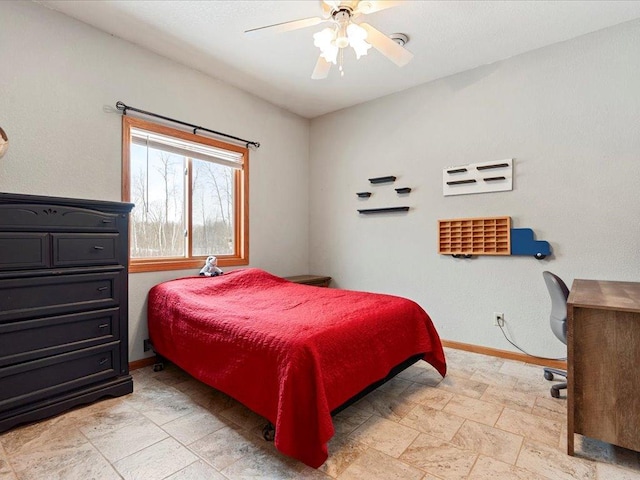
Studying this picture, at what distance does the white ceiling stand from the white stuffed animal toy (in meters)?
1.90

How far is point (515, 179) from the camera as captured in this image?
299 centimetres

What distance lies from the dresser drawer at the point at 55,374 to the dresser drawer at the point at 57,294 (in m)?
0.28

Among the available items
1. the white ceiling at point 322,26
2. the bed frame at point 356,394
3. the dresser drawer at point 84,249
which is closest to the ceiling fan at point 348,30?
the white ceiling at point 322,26

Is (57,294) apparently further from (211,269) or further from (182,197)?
(182,197)

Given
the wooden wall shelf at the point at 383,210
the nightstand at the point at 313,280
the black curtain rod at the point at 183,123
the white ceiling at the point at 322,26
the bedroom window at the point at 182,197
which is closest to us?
the white ceiling at the point at 322,26

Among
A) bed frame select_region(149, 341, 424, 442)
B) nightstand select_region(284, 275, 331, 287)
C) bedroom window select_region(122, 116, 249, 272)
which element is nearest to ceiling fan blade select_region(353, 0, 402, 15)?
bedroom window select_region(122, 116, 249, 272)

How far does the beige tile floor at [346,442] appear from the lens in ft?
5.09

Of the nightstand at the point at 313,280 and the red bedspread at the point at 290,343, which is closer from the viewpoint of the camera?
the red bedspread at the point at 290,343

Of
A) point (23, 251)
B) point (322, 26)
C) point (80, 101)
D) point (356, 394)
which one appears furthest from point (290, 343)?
point (80, 101)

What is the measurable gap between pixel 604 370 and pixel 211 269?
9.76 ft

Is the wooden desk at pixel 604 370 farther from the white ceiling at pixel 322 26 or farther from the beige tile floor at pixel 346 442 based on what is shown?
the white ceiling at pixel 322 26

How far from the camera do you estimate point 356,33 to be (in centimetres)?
201

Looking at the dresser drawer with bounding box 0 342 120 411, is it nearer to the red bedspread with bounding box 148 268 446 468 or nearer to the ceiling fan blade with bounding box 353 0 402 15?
the red bedspread with bounding box 148 268 446 468

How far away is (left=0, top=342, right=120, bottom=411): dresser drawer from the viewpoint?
1844mm
